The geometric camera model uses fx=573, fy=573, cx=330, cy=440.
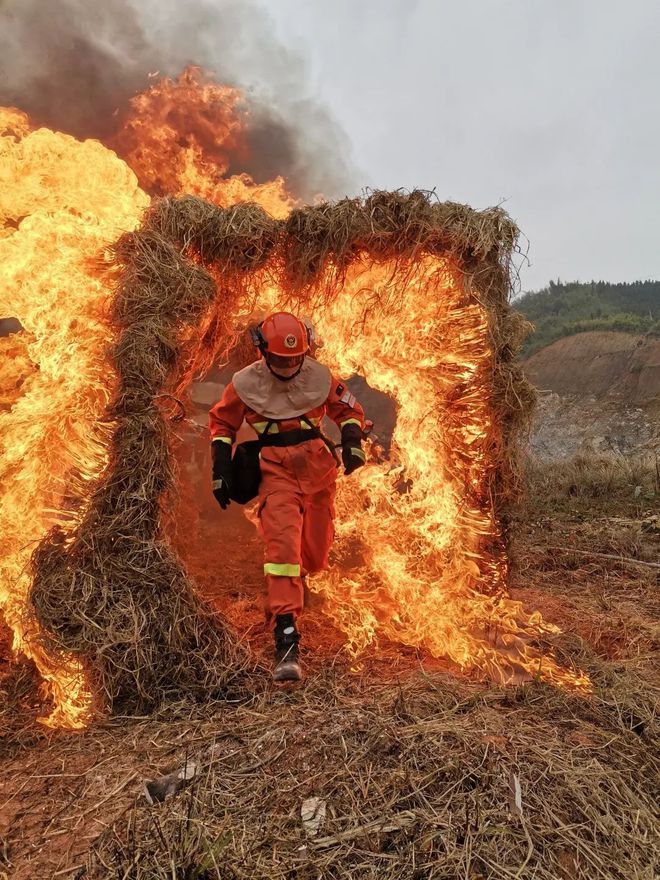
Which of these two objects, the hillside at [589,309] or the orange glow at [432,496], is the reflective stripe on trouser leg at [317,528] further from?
the hillside at [589,309]

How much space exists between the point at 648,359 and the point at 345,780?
23075 mm

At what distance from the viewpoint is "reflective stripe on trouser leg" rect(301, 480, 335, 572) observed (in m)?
3.70

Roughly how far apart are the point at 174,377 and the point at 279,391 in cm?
74

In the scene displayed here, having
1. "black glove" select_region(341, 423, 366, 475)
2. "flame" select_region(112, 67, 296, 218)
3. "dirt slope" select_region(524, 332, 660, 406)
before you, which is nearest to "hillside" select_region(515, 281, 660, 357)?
"dirt slope" select_region(524, 332, 660, 406)

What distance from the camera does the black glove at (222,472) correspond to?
342cm

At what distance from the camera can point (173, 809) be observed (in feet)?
6.11

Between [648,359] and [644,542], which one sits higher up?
[648,359]

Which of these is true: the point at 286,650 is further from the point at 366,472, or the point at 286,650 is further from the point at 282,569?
the point at 366,472

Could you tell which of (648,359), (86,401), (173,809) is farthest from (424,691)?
(648,359)

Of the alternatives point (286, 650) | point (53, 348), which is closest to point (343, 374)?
point (53, 348)

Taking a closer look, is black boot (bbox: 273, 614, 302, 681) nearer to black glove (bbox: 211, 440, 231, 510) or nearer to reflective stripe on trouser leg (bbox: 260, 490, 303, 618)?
reflective stripe on trouser leg (bbox: 260, 490, 303, 618)

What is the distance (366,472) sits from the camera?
4820 millimetres

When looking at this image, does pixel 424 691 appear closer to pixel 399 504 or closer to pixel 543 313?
pixel 399 504

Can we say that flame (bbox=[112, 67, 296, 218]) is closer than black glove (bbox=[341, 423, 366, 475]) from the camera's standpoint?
No
